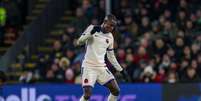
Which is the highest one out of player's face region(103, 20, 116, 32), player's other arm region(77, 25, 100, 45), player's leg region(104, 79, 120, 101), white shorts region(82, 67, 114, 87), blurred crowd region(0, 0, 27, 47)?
player's face region(103, 20, 116, 32)

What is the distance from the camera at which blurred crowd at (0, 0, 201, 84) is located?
80.9ft

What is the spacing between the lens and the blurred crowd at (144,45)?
2466 centimetres

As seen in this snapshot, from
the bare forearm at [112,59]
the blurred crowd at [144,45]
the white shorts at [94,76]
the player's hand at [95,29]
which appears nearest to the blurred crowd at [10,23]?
the blurred crowd at [144,45]

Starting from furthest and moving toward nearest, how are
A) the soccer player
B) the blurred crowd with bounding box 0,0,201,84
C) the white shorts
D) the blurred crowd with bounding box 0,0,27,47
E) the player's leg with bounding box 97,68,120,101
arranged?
the blurred crowd with bounding box 0,0,27,47, the blurred crowd with bounding box 0,0,201,84, the player's leg with bounding box 97,68,120,101, the white shorts, the soccer player

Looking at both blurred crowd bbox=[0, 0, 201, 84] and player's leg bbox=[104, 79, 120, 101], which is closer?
player's leg bbox=[104, 79, 120, 101]

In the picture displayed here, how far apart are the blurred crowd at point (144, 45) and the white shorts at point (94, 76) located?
3.31m

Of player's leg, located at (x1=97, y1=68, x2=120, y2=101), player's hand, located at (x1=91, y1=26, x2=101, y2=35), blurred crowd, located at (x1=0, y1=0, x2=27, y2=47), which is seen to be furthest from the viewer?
blurred crowd, located at (x1=0, y1=0, x2=27, y2=47)

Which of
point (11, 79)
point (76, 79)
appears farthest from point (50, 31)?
point (76, 79)

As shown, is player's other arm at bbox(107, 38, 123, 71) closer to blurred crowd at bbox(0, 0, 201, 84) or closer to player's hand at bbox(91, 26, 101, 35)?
player's hand at bbox(91, 26, 101, 35)

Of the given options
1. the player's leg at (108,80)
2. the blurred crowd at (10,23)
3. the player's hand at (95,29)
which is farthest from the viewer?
the blurred crowd at (10,23)

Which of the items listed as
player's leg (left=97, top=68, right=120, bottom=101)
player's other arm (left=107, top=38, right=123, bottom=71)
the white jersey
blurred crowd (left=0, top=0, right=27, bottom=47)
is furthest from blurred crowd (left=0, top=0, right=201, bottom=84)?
the white jersey

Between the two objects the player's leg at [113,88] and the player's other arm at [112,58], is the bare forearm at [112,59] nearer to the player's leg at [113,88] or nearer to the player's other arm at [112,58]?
the player's other arm at [112,58]

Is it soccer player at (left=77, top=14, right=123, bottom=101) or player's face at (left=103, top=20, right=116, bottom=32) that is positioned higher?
player's face at (left=103, top=20, right=116, bottom=32)

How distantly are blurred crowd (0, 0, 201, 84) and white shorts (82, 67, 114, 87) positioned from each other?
331cm
